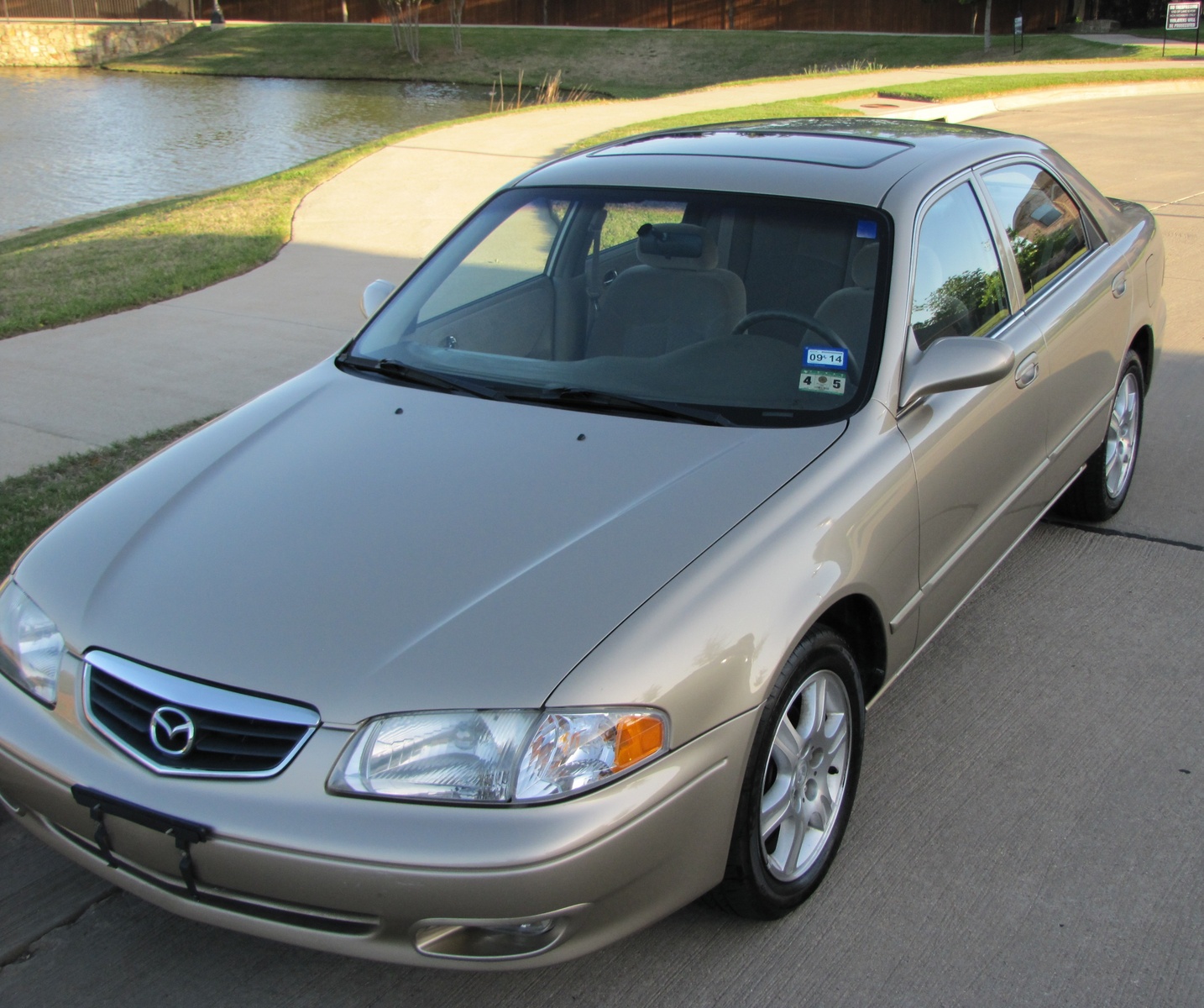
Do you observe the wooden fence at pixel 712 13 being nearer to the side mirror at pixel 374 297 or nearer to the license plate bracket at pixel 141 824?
the side mirror at pixel 374 297

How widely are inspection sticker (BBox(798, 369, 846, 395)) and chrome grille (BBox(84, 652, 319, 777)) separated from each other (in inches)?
63.3

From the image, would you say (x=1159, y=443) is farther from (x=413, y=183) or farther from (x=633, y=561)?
(x=413, y=183)

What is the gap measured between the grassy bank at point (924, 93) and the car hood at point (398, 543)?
437 inches

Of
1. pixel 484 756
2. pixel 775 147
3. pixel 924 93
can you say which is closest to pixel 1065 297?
pixel 775 147

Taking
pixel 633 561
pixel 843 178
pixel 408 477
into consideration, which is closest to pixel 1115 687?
pixel 843 178

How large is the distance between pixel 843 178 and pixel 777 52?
127 ft

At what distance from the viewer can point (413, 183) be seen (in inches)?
511

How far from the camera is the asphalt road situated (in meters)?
2.65

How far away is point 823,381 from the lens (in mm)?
3219

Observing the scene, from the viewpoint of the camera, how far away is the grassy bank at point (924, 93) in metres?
16.2

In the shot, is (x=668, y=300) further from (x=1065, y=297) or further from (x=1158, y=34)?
(x=1158, y=34)

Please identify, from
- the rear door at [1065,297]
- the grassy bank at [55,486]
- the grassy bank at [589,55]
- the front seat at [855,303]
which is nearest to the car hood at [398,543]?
the front seat at [855,303]

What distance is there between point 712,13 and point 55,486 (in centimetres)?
4821

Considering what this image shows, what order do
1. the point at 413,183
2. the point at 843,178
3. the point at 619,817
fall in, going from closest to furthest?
the point at 619,817 → the point at 843,178 → the point at 413,183
